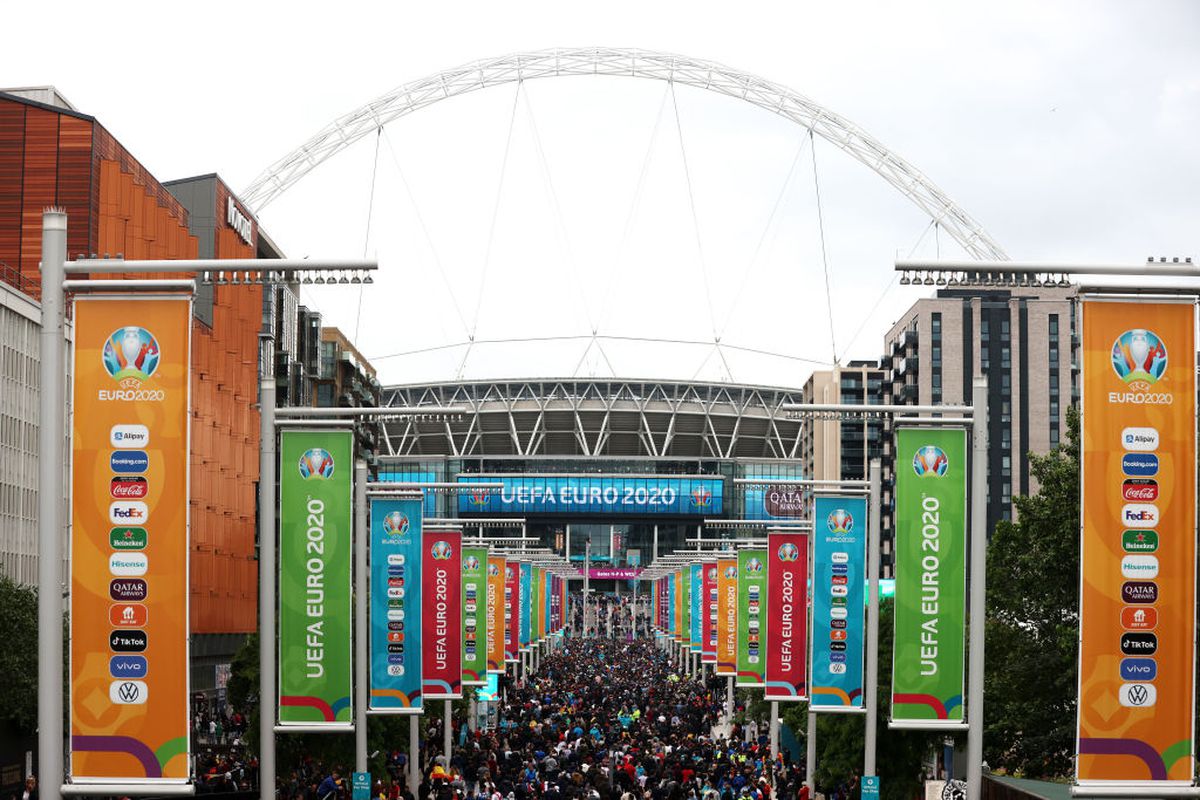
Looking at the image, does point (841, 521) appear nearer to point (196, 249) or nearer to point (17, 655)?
point (17, 655)

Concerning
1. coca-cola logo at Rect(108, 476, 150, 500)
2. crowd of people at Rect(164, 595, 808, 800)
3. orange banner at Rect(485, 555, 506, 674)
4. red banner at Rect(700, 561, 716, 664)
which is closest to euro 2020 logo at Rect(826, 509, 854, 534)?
crowd of people at Rect(164, 595, 808, 800)

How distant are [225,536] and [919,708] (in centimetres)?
7406

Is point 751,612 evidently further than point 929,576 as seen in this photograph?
Yes

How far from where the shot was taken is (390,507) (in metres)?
38.5

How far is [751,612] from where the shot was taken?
58438 mm

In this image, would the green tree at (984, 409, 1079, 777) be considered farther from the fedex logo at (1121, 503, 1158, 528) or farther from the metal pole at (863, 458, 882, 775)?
the fedex logo at (1121, 503, 1158, 528)

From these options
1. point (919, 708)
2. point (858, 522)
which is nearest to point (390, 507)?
point (858, 522)

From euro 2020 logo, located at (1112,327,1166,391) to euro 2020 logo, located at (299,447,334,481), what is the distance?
14.8 metres

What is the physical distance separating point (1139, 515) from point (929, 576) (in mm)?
10430

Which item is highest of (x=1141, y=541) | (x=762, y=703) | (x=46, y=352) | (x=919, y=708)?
(x=46, y=352)

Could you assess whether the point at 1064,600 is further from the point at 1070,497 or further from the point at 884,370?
the point at 884,370

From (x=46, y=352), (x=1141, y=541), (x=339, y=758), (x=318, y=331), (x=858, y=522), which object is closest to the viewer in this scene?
(x=46, y=352)

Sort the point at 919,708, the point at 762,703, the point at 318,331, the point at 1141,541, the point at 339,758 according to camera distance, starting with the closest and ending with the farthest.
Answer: the point at 1141,541 → the point at 919,708 → the point at 339,758 → the point at 762,703 → the point at 318,331

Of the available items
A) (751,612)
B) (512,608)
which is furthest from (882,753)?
(512,608)
